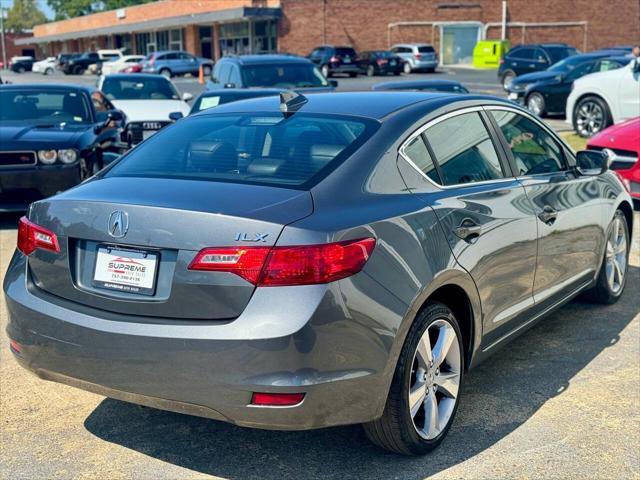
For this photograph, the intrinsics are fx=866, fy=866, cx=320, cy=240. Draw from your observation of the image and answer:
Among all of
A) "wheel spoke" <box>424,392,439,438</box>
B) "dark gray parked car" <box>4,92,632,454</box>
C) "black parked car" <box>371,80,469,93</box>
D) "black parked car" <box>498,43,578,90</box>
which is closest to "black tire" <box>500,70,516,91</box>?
"black parked car" <box>498,43,578,90</box>

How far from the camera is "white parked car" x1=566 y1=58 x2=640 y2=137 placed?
14.6 m

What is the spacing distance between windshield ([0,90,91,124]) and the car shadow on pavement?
6.56 m

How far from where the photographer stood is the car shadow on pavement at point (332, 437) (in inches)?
151

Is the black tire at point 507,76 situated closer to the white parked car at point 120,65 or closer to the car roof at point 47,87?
the car roof at point 47,87

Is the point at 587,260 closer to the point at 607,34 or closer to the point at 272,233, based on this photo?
the point at 272,233

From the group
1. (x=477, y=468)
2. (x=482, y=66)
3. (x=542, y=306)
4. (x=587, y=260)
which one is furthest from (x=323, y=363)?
(x=482, y=66)

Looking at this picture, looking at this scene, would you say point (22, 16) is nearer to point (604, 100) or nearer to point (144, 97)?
point (144, 97)

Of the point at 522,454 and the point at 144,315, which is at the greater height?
the point at 144,315

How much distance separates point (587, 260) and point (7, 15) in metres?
157

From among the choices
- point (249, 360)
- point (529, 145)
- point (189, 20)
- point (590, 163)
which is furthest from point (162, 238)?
point (189, 20)

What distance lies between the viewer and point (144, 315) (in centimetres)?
349

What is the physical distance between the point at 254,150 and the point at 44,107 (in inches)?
281

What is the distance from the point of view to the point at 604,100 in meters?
15.1

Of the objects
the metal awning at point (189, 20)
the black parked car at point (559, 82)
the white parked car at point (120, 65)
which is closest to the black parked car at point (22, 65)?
the metal awning at point (189, 20)
